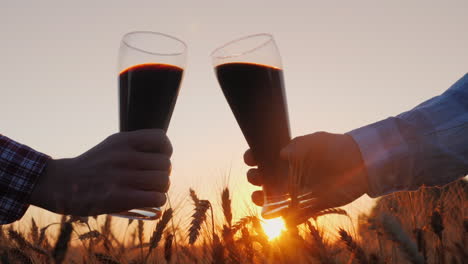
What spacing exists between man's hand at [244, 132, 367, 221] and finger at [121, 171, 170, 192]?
32.9 inches

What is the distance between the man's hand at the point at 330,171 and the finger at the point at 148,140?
82 centimetres

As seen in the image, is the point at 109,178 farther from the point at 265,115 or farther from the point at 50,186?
the point at 265,115

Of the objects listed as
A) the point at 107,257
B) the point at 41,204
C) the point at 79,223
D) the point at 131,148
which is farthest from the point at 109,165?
the point at 79,223

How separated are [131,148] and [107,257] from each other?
1.63 ft

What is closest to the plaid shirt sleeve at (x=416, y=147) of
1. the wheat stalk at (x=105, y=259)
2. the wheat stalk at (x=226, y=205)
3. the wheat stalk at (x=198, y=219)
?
the wheat stalk at (x=226, y=205)

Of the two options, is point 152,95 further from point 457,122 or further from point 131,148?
point 457,122

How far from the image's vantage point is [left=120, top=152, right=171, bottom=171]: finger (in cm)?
130

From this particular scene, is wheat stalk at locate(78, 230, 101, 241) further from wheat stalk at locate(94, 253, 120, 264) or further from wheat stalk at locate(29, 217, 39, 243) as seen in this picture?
wheat stalk at locate(29, 217, 39, 243)

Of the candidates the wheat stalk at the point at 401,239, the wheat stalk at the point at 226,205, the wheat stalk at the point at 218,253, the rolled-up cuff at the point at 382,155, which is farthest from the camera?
the rolled-up cuff at the point at 382,155

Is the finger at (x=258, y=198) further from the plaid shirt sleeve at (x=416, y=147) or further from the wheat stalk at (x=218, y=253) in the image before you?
the wheat stalk at (x=218, y=253)

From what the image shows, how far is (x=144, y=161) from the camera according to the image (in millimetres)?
1313

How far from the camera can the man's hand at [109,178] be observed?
1293mm

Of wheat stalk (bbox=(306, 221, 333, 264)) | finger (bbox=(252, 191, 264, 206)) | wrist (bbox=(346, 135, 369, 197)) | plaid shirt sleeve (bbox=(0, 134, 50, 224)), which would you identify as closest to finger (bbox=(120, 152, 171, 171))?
plaid shirt sleeve (bbox=(0, 134, 50, 224))

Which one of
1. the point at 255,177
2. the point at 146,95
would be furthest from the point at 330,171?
the point at 146,95
